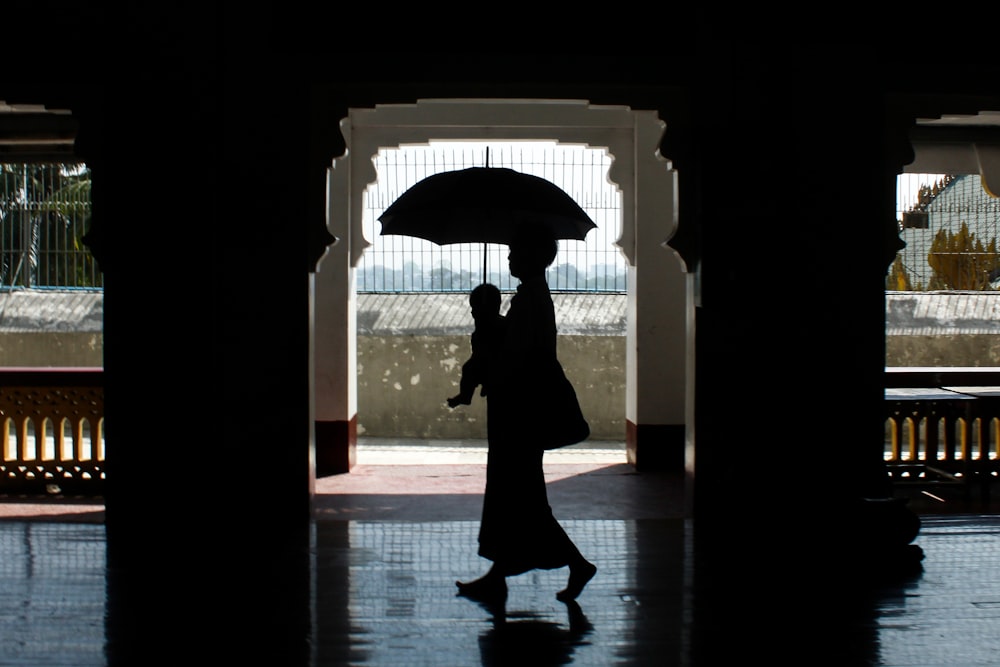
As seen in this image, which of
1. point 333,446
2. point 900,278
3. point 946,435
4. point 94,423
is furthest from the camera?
point 900,278

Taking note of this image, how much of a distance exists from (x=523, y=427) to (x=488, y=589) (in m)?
0.77

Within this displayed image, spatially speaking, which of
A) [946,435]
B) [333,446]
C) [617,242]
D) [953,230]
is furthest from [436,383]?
[953,230]

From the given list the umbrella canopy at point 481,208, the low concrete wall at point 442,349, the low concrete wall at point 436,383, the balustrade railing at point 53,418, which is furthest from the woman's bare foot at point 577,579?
the low concrete wall at point 436,383

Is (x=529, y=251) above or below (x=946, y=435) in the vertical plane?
above

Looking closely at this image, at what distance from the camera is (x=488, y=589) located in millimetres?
4039

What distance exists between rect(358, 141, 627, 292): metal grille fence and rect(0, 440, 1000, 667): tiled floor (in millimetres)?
5303

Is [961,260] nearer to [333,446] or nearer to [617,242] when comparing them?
[617,242]

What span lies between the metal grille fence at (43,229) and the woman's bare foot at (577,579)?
863cm

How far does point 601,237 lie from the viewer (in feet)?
37.2

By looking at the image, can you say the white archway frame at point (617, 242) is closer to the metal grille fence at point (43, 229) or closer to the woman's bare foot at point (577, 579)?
the metal grille fence at point (43, 229)

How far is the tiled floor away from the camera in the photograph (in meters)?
3.43

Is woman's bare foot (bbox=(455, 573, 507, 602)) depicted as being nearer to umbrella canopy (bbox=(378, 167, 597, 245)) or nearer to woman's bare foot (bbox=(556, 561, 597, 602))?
woman's bare foot (bbox=(556, 561, 597, 602))

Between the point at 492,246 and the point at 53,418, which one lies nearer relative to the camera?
the point at 53,418

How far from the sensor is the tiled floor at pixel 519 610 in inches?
135
